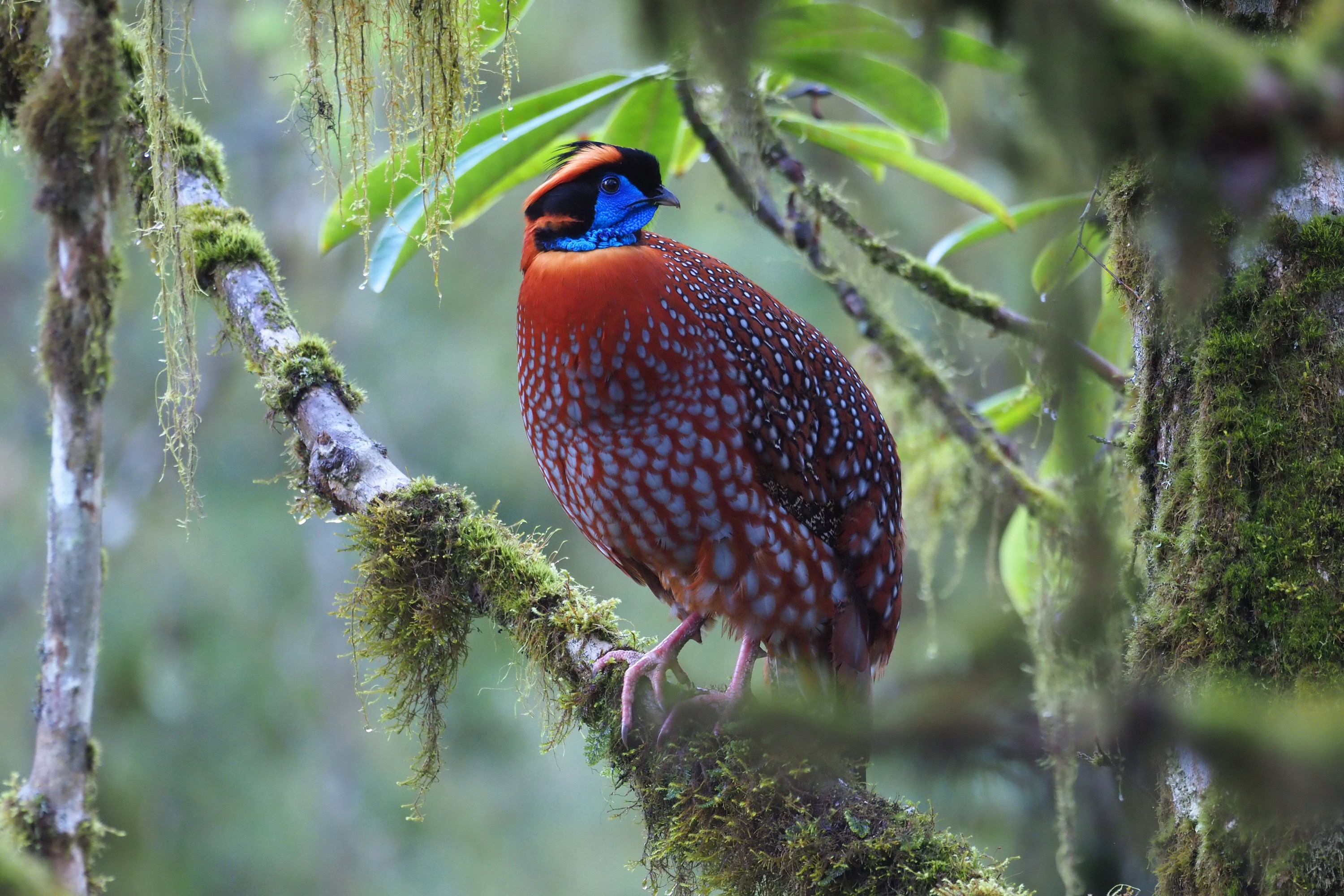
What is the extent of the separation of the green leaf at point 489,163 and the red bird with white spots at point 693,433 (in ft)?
1.11

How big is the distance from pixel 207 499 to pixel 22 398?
6.39ft

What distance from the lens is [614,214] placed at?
2850 millimetres

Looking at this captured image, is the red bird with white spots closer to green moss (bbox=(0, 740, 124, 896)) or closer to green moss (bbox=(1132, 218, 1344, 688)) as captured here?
green moss (bbox=(1132, 218, 1344, 688))

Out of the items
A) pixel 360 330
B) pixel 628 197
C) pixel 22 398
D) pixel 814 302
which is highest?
pixel 814 302

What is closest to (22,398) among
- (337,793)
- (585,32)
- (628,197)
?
(337,793)

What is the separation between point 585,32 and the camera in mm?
10633

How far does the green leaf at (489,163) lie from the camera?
3023 millimetres

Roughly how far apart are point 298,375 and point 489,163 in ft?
3.27

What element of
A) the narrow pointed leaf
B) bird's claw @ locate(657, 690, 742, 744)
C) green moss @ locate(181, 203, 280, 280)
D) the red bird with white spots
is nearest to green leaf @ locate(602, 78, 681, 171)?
the narrow pointed leaf

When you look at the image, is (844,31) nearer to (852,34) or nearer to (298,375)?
(852,34)

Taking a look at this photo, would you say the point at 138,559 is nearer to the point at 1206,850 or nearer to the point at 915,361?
the point at 915,361

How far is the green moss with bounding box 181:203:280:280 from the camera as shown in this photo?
287 cm

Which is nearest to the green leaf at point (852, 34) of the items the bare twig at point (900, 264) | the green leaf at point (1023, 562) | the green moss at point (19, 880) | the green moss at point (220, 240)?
the bare twig at point (900, 264)

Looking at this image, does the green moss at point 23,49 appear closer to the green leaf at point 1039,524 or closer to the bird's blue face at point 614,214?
the bird's blue face at point 614,214
